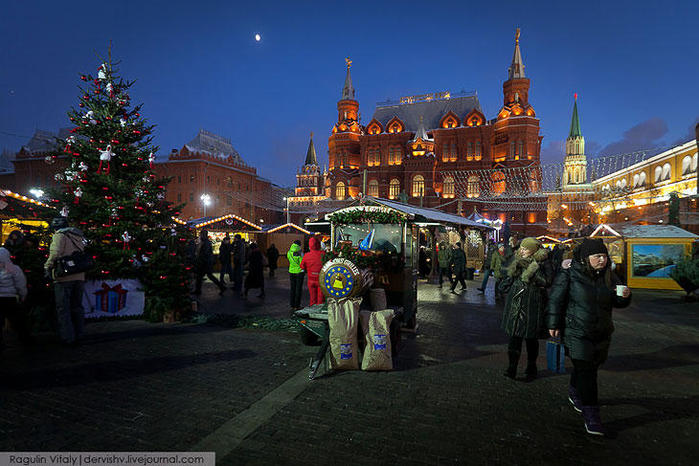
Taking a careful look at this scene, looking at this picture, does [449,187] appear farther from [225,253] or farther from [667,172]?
[225,253]

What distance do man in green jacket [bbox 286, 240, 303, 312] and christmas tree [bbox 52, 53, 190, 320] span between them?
8.25 feet

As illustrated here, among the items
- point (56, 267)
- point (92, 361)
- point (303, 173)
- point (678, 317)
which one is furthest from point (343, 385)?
point (303, 173)

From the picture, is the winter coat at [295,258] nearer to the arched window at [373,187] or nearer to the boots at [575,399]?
the boots at [575,399]

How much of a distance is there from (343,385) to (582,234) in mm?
15852

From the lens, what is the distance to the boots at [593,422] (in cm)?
343

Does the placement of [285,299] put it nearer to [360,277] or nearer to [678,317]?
[360,277]

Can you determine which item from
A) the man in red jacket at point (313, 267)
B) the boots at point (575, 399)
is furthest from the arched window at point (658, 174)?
the boots at point (575, 399)

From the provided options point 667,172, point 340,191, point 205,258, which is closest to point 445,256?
point 205,258

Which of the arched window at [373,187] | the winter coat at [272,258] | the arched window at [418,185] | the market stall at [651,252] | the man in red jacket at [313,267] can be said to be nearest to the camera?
the man in red jacket at [313,267]

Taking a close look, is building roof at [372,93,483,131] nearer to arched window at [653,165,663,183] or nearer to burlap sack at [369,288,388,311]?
arched window at [653,165,663,183]

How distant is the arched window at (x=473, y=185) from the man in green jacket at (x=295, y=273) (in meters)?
45.0

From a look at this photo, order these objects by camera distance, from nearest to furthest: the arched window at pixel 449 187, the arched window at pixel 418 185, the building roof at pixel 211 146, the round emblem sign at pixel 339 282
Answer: the round emblem sign at pixel 339 282
the arched window at pixel 449 187
the arched window at pixel 418 185
the building roof at pixel 211 146

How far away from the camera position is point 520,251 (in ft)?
16.3

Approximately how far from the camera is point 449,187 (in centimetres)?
5219
